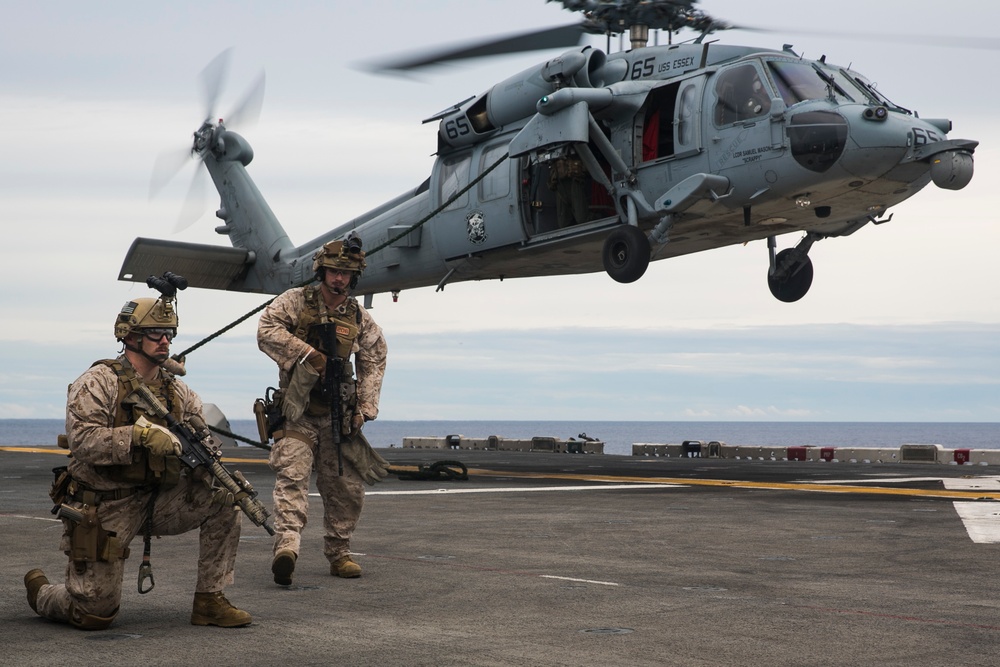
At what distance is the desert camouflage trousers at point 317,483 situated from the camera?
7301 mm

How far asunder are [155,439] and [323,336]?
2.33 m

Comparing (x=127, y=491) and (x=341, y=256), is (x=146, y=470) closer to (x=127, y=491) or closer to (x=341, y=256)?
(x=127, y=491)

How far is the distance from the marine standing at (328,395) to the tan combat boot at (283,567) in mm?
426

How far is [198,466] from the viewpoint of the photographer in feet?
18.8

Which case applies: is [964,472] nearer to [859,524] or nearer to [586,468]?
[586,468]

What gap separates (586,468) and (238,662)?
15818 millimetres

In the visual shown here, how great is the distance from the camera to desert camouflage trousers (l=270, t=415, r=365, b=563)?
24.0 feet

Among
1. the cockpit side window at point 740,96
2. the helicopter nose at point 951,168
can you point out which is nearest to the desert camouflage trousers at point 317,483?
the cockpit side window at point 740,96

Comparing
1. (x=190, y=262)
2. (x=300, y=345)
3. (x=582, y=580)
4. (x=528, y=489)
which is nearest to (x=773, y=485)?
(x=528, y=489)

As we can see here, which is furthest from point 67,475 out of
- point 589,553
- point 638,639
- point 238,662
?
point 589,553

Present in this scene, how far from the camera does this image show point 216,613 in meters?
5.61

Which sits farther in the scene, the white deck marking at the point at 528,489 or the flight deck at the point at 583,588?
the white deck marking at the point at 528,489

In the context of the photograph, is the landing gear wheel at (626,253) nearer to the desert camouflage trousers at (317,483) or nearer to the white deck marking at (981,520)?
the white deck marking at (981,520)

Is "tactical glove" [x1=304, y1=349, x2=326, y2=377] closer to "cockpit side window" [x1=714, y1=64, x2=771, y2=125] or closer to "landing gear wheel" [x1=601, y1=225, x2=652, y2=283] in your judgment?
"landing gear wheel" [x1=601, y1=225, x2=652, y2=283]
